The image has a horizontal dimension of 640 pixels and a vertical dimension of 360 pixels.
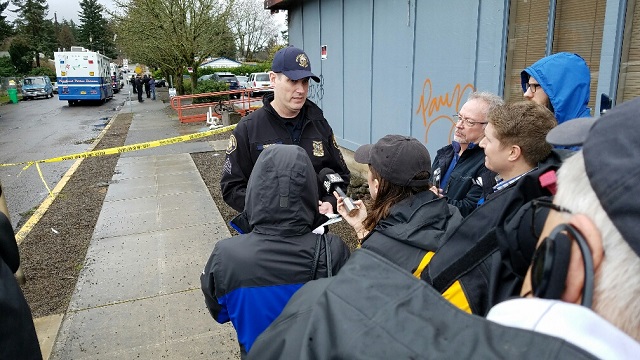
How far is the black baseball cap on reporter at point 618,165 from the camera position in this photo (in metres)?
0.63

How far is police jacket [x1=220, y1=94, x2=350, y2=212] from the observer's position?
316 cm

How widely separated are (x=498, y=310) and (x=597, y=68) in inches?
159

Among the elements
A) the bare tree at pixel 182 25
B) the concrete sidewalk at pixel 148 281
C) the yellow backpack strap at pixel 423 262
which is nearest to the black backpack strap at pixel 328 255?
the yellow backpack strap at pixel 423 262

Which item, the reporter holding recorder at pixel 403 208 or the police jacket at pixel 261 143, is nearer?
the reporter holding recorder at pixel 403 208

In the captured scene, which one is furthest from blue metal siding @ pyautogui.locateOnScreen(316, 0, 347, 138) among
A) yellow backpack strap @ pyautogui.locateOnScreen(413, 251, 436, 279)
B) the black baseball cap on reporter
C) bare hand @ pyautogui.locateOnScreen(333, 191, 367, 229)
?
the black baseball cap on reporter

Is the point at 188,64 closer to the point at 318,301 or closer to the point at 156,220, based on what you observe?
the point at 156,220

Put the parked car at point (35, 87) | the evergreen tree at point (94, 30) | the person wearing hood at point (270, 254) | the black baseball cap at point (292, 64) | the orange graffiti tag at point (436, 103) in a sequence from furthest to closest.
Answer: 1. the evergreen tree at point (94, 30)
2. the parked car at point (35, 87)
3. the orange graffiti tag at point (436, 103)
4. the black baseball cap at point (292, 64)
5. the person wearing hood at point (270, 254)

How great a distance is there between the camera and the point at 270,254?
2.03m

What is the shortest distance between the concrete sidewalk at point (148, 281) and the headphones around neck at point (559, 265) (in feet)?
10.2

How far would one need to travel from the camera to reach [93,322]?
→ 3875mm

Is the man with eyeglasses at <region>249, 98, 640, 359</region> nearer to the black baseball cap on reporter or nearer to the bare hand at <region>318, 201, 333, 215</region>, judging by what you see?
the black baseball cap on reporter

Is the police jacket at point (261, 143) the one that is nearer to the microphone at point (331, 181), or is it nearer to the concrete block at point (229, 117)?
the microphone at point (331, 181)

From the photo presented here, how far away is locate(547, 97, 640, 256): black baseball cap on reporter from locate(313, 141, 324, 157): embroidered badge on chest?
2596 millimetres

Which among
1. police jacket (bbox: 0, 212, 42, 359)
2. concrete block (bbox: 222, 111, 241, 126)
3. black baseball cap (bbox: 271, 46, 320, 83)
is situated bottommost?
concrete block (bbox: 222, 111, 241, 126)
